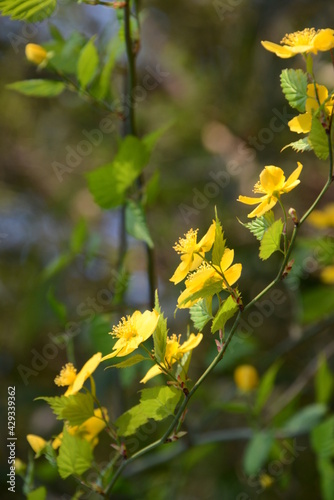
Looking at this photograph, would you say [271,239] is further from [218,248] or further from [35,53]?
[35,53]

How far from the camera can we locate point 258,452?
97 centimetres

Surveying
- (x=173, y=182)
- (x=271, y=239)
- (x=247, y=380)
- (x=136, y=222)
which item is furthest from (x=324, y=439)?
(x=173, y=182)

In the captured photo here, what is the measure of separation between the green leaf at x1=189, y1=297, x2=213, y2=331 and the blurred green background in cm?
79

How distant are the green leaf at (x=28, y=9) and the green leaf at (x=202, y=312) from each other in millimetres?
368

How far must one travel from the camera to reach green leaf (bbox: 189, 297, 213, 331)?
1.69ft

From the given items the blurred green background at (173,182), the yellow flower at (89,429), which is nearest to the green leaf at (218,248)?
the yellow flower at (89,429)

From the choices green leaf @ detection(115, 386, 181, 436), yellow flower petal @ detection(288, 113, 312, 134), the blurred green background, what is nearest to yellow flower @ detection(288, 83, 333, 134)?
yellow flower petal @ detection(288, 113, 312, 134)

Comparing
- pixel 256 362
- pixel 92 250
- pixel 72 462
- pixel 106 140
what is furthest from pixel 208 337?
pixel 72 462

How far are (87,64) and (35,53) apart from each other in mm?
89

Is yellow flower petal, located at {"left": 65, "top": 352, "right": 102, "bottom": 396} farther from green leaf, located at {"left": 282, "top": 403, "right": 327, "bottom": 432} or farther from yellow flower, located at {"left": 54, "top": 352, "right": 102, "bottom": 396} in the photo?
green leaf, located at {"left": 282, "top": 403, "right": 327, "bottom": 432}

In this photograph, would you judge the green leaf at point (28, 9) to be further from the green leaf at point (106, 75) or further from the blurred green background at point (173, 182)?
the blurred green background at point (173, 182)

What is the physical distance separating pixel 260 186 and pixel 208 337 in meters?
1.05

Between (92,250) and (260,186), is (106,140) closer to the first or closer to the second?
(92,250)

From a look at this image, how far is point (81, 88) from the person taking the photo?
0.83m
